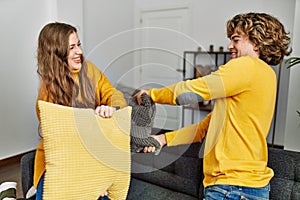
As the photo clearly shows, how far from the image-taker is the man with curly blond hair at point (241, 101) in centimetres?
92

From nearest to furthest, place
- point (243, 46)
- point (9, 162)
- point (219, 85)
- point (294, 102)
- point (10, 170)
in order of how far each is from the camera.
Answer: point (219, 85) → point (243, 46) → point (294, 102) → point (10, 170) → point (9, 162)

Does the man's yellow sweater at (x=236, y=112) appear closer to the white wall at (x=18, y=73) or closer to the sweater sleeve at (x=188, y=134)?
the sweater sleeve at (x=188, y=134)

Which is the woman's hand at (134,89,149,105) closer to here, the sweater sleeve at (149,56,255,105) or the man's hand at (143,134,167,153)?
the sweater sleeve at (149,56,255,105)

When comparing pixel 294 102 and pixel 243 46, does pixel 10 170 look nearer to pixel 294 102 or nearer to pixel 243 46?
pixel 243 46

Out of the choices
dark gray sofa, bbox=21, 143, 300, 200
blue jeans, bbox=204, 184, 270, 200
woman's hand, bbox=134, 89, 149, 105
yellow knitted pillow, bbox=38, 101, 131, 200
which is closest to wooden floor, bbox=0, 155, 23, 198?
dark gray sofa, bbox=21, 143, 300, 200

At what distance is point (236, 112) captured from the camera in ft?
3.18

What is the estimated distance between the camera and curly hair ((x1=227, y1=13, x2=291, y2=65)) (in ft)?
3.26

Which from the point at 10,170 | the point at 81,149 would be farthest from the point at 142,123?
the point at 10,170

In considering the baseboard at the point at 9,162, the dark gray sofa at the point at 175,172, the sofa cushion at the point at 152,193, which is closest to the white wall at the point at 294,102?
the dark gray sofa at the point at 175,172

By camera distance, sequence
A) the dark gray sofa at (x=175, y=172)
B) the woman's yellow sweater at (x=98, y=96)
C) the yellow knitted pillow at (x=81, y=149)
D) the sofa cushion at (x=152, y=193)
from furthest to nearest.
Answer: the sofa cushion at (x=152, y=193) → the dark gray sofa at (x=175, y=172) → the woman's yellow sweater at (x=98, y=96) → the yellow knitted pillow at (x=81, y=149)

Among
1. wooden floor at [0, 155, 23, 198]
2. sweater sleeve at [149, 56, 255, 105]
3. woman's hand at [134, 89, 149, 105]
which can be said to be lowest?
wooden floor at [0, 155, 23, 198]

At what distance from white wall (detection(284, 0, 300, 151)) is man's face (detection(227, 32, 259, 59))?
230 centimetres

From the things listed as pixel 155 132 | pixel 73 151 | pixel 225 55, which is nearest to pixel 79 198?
pixel 73 151

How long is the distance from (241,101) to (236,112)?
0.04 meters
